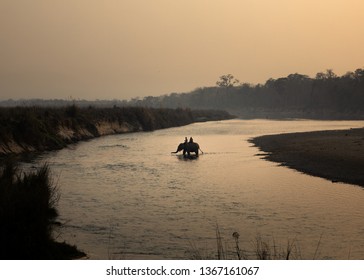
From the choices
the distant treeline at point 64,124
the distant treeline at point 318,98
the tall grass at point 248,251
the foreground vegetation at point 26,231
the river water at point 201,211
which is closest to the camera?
the foreground vegetation at point 26,231

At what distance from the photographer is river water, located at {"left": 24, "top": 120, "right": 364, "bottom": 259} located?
1166cm

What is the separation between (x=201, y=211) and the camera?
15.6 meters

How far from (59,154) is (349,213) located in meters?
23.5

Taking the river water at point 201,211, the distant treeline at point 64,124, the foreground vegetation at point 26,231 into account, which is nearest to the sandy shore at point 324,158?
the river water at point 201,211

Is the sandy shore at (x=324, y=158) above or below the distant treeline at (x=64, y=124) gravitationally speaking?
below

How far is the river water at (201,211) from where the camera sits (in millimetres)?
11656

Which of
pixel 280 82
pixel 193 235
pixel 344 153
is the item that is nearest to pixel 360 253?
pixel 193 235

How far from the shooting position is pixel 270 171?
24.8 metres

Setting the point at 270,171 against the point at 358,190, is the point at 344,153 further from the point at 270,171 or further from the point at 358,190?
the point at 358,190

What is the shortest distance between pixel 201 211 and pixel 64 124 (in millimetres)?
34872

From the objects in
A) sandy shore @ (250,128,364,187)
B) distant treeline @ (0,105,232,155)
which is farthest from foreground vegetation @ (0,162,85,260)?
distant treeline @ (0,105,232,155)

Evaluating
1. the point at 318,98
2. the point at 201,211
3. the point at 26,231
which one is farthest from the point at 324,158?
the point at 318,98

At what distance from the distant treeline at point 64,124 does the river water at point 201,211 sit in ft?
31.0

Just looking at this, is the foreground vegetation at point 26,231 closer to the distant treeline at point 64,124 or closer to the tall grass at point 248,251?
the tall grass at point 248,251
